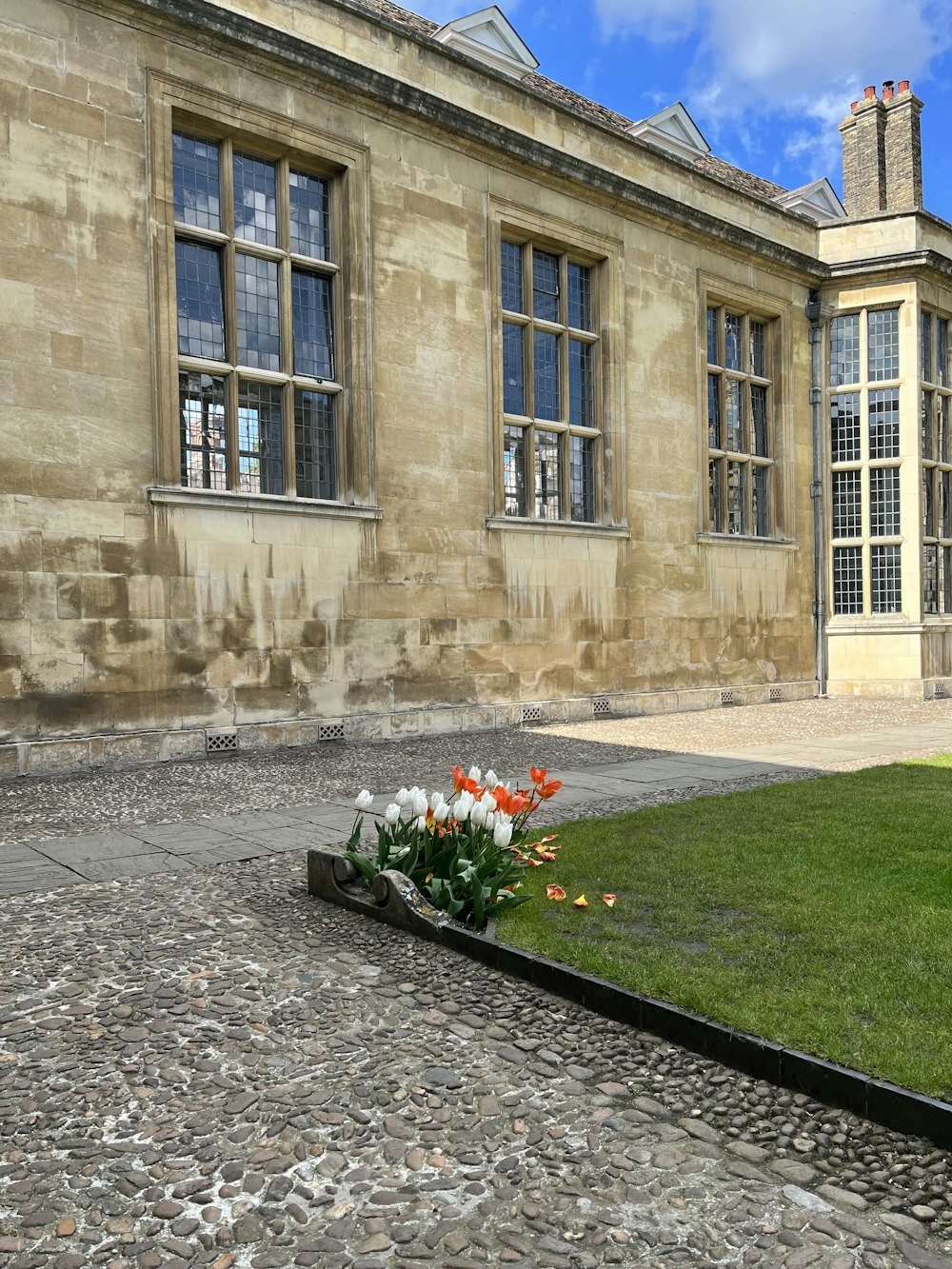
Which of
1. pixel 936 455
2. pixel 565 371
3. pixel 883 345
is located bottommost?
pixel 936 455

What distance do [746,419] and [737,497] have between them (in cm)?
150

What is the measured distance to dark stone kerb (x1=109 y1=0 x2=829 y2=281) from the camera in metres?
10.6

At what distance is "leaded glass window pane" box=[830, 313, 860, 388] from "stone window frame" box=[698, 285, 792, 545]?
4.52 ft

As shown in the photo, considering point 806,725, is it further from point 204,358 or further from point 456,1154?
point 456,1154

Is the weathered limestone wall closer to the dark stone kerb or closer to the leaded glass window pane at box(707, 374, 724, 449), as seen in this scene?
the dark stone kerb

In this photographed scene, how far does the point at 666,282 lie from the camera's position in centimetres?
1609

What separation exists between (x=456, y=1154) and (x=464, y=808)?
2.10 metres

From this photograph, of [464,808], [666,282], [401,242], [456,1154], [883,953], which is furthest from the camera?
[666,282]

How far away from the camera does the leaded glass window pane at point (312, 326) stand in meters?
11.9

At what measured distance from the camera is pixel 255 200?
1157 cm

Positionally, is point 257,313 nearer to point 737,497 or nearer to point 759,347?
point 737,497

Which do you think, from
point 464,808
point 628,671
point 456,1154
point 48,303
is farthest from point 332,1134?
point 628,671

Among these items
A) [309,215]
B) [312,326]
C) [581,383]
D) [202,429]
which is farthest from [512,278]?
[202,429]

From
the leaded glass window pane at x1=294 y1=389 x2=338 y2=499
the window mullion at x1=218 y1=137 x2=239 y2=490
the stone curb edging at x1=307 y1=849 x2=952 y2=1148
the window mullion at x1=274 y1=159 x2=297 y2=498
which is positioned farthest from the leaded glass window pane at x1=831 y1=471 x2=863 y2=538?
the stone curb edging at x1=307 y1=849 x2=952 y2=1148
